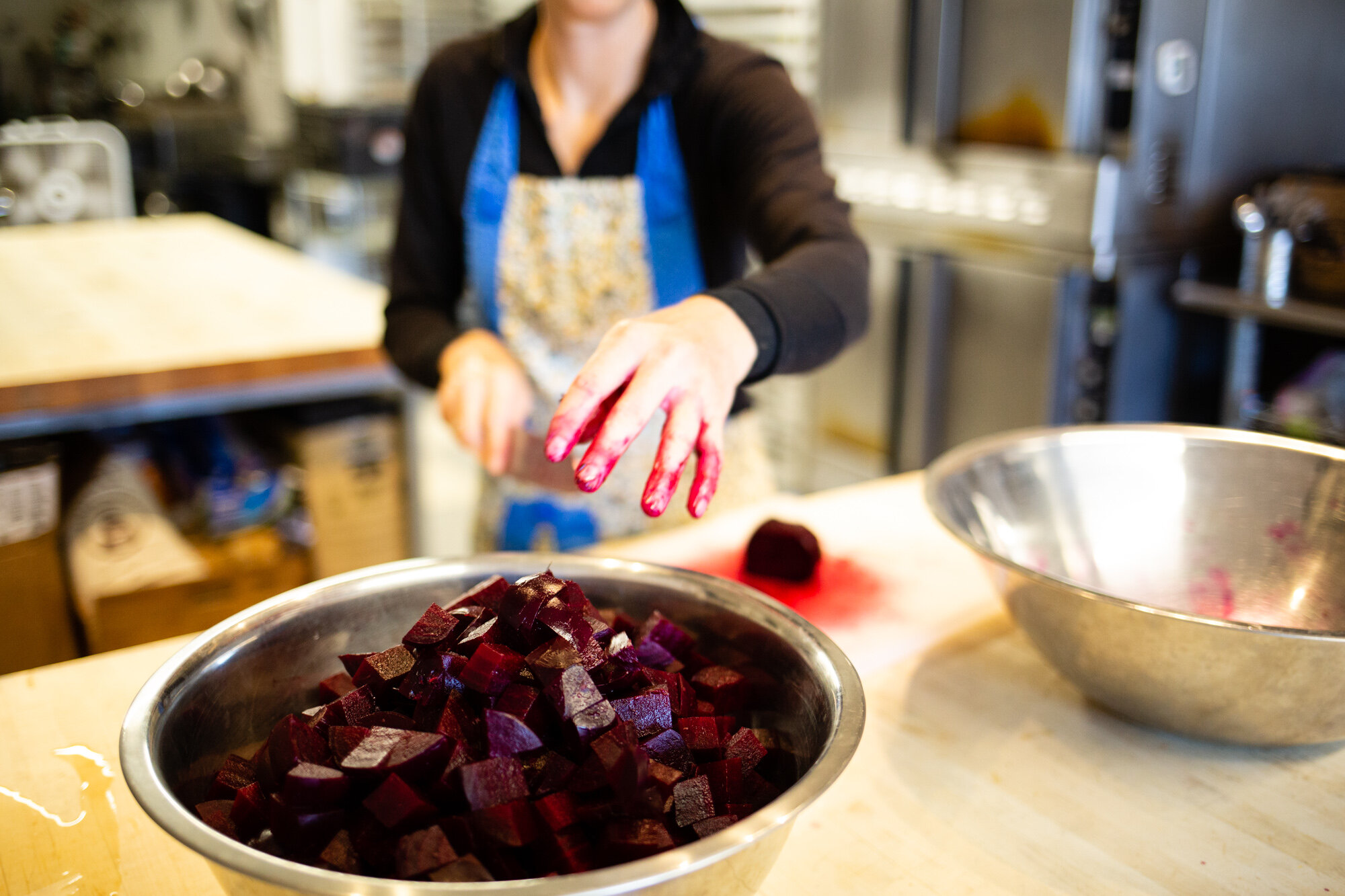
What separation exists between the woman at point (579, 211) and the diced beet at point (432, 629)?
451mm

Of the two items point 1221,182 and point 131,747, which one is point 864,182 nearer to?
point 1221,182

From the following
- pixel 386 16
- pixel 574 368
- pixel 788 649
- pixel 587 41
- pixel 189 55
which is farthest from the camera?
pixel 189 55

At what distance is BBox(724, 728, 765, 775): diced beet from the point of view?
750 millimetres

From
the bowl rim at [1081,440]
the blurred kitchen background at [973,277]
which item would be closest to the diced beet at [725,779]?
the bowl rim at [1081,440]

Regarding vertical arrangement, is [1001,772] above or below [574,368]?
below

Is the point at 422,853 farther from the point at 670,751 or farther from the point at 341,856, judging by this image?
the point at 670,751

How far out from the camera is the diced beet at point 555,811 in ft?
2.11

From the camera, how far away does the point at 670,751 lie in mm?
720

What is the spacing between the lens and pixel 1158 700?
88cm

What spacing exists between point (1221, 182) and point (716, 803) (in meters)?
2.48

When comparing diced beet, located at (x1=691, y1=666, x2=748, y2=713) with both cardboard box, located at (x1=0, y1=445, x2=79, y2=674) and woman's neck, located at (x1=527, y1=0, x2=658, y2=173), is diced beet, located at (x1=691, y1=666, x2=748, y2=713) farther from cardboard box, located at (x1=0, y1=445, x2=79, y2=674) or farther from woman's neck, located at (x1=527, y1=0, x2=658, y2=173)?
cardboard box, located at (x1=0, y1=445, x2=79, y2=674)

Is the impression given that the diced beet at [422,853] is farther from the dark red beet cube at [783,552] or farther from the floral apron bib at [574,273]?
the floral apron bib at [574,273]

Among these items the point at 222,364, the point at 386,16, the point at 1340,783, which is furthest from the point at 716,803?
the point at 386,16

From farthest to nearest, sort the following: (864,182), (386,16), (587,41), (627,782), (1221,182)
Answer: (386,16) < (864,182) < (1221,182) < (587,41) < (627,782)
